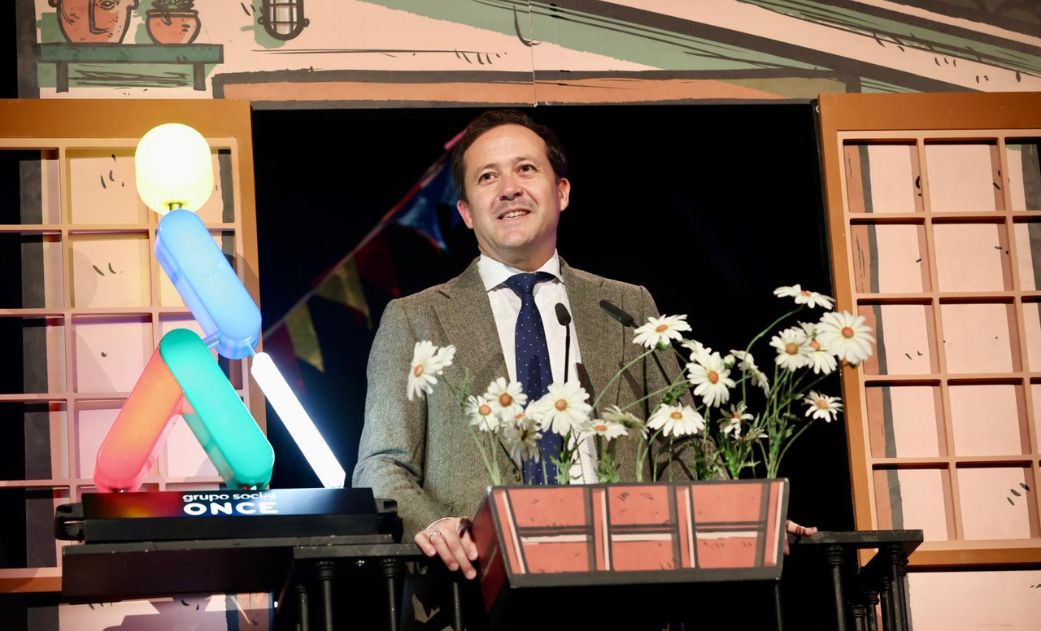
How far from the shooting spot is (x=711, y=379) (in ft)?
8.13

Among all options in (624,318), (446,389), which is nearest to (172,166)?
(446,389)

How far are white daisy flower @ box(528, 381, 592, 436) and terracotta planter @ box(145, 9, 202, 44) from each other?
6.80 ft

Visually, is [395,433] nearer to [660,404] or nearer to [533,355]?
[533,355]

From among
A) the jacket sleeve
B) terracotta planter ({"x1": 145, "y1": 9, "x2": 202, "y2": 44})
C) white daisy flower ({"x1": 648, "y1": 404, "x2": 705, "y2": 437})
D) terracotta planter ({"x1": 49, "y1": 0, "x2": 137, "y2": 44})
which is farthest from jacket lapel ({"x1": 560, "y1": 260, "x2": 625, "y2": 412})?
terracotta planter ({"x1": 49, "y1": 0, "x2": 137, "y2": 44})

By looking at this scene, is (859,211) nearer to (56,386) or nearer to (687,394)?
(687,394)

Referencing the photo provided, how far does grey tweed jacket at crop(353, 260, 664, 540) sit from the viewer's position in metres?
3.01

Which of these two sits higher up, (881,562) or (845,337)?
(845,337)

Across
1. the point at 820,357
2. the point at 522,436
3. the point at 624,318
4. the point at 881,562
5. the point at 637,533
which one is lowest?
the point at 881,562

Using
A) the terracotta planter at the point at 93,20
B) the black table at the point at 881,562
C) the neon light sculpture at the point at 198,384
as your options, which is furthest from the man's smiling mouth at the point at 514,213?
the terracotta planter at the point at 93,20

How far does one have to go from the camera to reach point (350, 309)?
4621 mm

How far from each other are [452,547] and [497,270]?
3.35ft

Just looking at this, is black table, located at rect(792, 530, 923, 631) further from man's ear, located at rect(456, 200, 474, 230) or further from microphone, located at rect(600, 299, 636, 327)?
man's ear, located at rect(456, 200, 474, 230)

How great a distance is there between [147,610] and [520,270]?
1299 millimetres

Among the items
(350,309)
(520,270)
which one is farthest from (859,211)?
(350,309)
